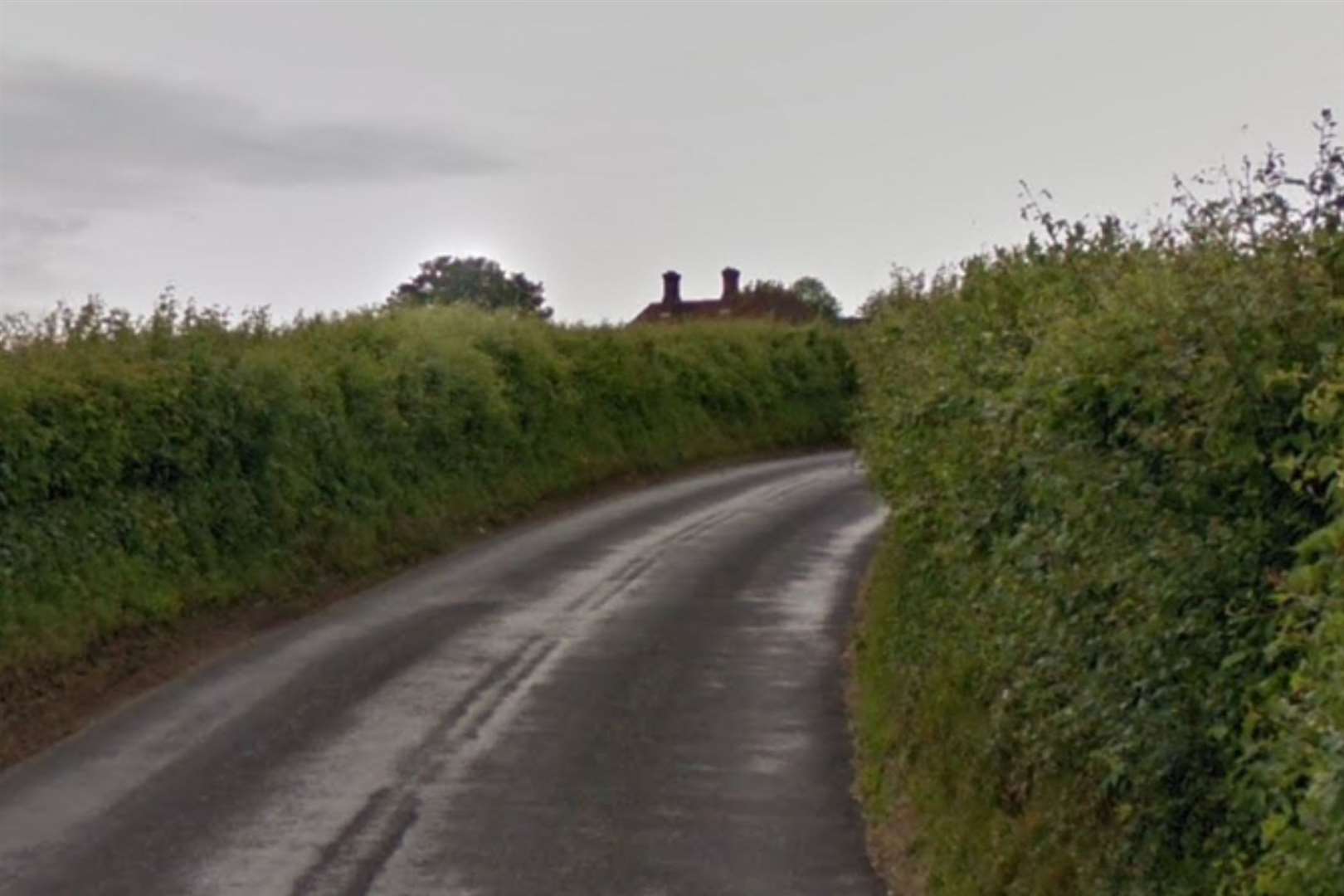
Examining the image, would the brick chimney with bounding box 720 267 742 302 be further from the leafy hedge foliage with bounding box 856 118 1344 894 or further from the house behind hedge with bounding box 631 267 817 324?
the leafy hedge foliage with bounding box 856 118 1344 894

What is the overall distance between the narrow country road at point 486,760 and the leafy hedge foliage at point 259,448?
1338 millimetres

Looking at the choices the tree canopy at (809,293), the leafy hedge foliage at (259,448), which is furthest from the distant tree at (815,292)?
the leafy hedge foliage at (259,448)

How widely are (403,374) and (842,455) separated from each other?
1888 centimetres

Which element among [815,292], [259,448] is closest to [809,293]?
[815,292]

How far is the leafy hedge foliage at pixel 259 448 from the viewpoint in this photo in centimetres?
1573

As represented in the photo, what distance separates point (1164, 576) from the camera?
566cm

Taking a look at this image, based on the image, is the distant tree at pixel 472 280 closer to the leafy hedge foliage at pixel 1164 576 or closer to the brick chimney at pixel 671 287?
the brick chimney at pixel 671 287

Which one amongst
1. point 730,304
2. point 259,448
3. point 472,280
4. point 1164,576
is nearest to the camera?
point 1164,576

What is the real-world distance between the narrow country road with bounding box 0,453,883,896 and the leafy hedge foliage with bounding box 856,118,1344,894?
1.76 metres

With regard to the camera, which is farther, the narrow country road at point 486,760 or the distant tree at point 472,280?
the distant tree at point 472,280

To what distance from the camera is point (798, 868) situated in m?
9.62

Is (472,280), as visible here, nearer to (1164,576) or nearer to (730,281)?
(730,281)

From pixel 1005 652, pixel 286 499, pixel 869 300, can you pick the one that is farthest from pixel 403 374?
pixel 1005 652

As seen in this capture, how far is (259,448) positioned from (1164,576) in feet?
53.0
